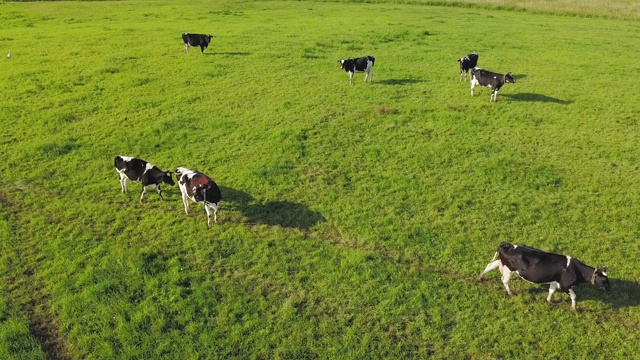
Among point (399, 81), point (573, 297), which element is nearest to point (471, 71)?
point (399, 81)

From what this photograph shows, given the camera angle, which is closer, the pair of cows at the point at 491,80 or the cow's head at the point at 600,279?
the cow's head at the point at 600,279

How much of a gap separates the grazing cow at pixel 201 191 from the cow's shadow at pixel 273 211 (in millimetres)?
869

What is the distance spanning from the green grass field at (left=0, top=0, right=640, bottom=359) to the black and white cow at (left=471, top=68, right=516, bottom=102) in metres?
0.53

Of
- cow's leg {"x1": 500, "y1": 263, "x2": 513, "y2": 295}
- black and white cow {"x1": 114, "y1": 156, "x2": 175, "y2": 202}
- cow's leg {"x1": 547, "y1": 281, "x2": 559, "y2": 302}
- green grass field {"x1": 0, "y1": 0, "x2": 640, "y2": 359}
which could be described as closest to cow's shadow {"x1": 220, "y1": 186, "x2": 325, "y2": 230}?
green grass field {"x1": 0, "y1": 0, "x2": 640, "y2": 359}

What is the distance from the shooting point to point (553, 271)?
389 inches

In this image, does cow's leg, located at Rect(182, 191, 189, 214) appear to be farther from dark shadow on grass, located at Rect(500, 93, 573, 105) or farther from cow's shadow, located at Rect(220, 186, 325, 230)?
dark shadow on grass, located at Rect(500, 93, 573, 105)

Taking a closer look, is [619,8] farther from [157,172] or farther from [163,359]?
[163,359]

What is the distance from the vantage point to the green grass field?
9477 millimetres

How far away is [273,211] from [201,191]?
6.66 feet

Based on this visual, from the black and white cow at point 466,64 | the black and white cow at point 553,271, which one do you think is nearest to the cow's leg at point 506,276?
the black and white cow at point 553,271

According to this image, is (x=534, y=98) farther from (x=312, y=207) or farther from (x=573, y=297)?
(x=573, y=297)

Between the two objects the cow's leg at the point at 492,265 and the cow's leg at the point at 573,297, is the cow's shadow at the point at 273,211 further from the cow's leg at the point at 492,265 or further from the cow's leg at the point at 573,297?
the cow's leg at the point at 573,297

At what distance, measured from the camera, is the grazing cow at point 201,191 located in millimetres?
12156

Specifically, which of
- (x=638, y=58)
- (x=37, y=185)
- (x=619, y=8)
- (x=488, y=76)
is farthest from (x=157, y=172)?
(x=619, y=8)
